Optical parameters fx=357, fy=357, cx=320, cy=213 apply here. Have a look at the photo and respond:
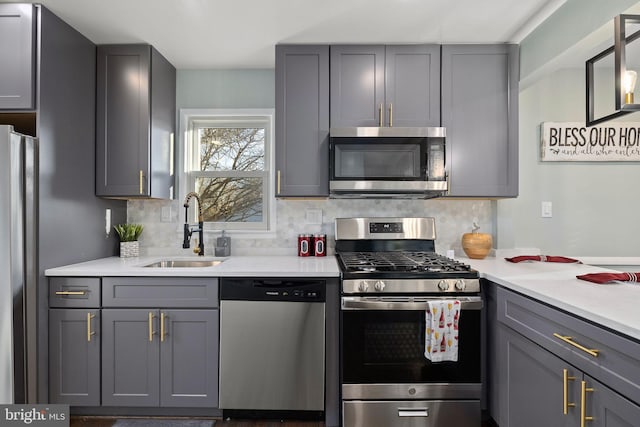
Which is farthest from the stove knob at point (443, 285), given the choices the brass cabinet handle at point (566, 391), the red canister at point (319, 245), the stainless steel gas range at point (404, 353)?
the red canister at point (319, 245)

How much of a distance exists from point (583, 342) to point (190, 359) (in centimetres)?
187

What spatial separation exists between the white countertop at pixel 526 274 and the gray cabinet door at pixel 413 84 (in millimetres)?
1043

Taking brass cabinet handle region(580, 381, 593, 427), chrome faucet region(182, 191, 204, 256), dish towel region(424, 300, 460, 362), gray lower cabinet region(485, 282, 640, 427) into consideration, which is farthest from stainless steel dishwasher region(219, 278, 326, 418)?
brass cabinet handle region(580, 381, 593, 427)

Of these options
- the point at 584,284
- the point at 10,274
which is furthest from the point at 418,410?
the point at 10,274

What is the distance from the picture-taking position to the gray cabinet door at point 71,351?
202 centimetres

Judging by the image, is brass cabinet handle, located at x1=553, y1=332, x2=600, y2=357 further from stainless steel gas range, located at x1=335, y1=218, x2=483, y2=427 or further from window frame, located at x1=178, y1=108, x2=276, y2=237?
window frame, located at x1=178, y1=108, x2=276, y2=237

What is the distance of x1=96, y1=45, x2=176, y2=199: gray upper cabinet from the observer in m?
2.42

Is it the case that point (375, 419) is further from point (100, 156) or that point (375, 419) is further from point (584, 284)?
point (100, 156)

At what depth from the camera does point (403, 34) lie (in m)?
2.30

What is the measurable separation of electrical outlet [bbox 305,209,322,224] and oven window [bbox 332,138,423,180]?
49cm

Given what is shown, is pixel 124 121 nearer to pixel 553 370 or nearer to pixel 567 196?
pixel 553 370

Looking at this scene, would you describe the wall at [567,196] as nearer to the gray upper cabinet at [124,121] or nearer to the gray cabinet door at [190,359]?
the gray cabinet door at [190,359]

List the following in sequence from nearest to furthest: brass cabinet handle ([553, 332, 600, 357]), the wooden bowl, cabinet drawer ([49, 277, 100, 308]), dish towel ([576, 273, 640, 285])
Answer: brass cabinet handle ([553, 332, 600, 357])
dish towel ([576, 273, 640, 285])
cabinet drawer ([49, 277, 100, 308])
the wooden bowl

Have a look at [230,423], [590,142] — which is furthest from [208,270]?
[590,142]
